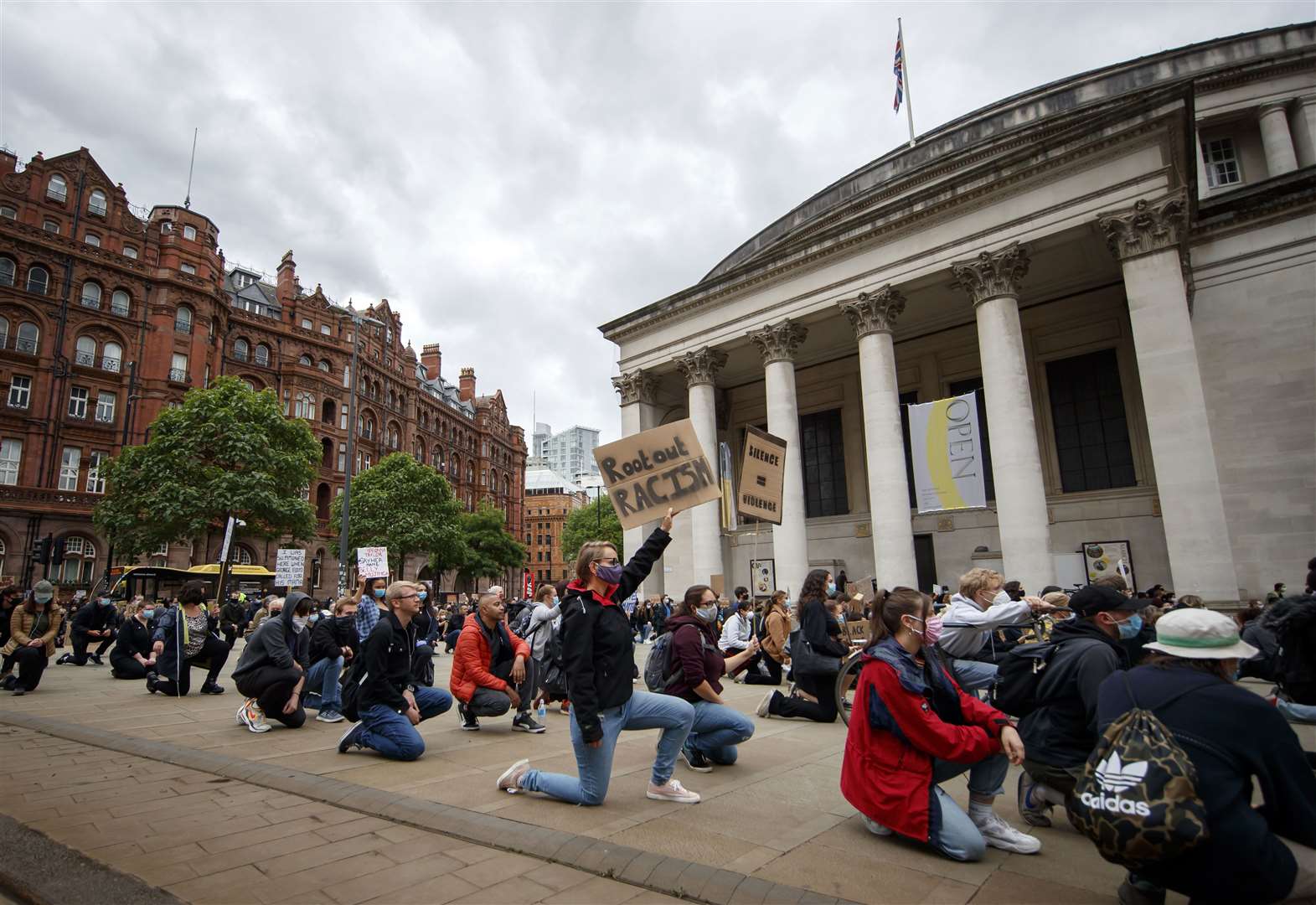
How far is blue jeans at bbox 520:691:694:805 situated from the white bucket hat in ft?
10.2

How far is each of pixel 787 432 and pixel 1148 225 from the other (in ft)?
37.2

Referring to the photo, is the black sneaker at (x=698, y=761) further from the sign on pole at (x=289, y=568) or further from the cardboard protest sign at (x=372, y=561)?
the sign on pole at (x=289, y=568)

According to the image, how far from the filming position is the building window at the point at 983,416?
22828 mm

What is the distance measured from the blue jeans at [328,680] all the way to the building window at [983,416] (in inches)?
738

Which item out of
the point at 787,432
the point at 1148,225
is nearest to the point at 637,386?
the point at 787,432

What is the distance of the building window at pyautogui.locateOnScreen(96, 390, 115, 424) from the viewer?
142 ft

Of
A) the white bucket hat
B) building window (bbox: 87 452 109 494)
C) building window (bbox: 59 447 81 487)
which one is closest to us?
the white bucket hat

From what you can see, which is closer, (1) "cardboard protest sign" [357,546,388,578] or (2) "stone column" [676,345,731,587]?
(1) "cardboard protest sign" [357,546,388,578]

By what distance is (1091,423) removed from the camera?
23.2 m

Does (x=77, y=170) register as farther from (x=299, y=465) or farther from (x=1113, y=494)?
(x=1113, y=494)

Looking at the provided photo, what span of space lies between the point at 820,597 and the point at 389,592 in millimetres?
5205

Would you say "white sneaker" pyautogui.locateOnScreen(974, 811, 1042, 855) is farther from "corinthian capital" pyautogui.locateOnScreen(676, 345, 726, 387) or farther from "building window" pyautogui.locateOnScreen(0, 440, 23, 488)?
"building window" pyautogui.locateOnScreen(0, 440, 23, 488)

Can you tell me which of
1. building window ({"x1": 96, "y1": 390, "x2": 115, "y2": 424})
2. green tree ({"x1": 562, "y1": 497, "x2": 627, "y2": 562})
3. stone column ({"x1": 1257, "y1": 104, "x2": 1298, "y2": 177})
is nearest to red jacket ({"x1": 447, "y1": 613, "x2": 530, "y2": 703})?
stone column ({"x1": 1257, "y1": 104, "x2": 1298, "y2": 177})

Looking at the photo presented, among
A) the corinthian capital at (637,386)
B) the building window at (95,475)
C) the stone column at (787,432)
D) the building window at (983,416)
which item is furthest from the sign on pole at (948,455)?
the building window at (95,475)
